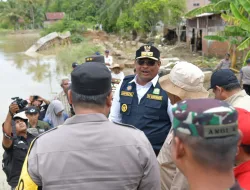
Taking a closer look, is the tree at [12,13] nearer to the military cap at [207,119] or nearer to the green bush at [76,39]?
the green bush at [76,39]

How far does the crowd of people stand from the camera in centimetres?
113

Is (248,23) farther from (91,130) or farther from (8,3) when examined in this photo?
(8,3)

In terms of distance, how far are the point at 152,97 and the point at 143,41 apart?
84.4 ft

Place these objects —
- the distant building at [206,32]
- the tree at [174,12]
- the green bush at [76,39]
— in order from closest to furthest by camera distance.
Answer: the distant building at [206,32], the tree at [174,12], the green bush at [76,39]

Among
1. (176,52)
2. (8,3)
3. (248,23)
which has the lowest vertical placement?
(176,52)

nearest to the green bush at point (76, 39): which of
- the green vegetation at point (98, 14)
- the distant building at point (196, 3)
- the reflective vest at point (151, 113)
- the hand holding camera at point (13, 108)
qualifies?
the green vegetation at point (98, 14)

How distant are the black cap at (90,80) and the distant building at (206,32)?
15409 mm

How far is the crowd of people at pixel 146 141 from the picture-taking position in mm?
1131

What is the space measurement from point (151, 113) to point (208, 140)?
5.59 ft

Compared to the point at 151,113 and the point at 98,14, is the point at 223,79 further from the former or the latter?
the point at 98,14

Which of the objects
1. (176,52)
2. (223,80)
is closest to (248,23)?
(223,80)

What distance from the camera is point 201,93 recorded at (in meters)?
2.40

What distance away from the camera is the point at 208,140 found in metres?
1.11

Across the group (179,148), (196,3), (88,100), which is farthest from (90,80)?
(196,3)
